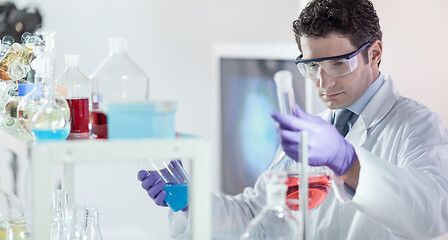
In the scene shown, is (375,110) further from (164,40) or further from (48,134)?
(164,40)

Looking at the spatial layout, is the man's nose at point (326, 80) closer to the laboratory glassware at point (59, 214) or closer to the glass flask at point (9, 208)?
the laboratory glassware at point (59, 214)

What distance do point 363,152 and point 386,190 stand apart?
13 cm

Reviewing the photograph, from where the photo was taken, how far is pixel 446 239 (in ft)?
11.9

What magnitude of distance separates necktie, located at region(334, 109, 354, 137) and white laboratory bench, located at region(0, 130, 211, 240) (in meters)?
1.41

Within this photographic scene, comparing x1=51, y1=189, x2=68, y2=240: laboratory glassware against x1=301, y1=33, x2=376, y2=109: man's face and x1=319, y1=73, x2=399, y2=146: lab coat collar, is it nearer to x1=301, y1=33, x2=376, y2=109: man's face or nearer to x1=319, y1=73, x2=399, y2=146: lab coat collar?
x1=301, y1=33, x2=376, y2=109: man's face

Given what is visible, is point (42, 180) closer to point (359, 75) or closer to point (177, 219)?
point (177, 219)

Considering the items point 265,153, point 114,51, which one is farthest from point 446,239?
point 114,51

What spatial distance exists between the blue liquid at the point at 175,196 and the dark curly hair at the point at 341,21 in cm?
80

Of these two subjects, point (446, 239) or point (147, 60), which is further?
point (147, 60)

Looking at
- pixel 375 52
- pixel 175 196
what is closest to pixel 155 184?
pixel 175 196

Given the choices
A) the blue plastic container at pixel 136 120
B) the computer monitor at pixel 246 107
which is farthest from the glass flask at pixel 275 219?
the computer monitor at pixel 246 107

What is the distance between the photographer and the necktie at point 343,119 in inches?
98.7

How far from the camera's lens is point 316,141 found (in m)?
1.48

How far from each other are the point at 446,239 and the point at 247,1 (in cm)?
216
